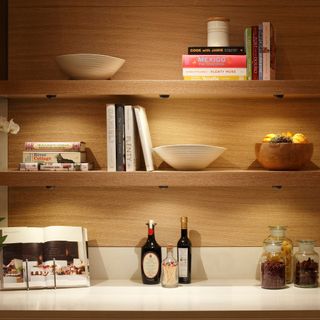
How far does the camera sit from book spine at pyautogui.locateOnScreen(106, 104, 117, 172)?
2.97 m

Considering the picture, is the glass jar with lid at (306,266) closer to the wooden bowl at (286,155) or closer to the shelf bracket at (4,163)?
the wooden bowl at (286,155)

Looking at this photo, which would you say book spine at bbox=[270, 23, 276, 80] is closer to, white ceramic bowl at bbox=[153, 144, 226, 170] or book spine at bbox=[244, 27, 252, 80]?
book spine at bbox=[244, 27, 252, 80]

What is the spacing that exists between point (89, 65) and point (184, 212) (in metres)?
0.83

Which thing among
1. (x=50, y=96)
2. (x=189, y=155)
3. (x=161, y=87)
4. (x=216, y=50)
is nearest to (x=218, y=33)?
(x=216, y=50)

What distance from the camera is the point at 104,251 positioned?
3.21m

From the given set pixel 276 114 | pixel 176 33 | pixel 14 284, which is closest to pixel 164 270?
pixel 14 284

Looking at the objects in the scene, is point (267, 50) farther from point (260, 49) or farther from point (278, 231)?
point (278, 231)

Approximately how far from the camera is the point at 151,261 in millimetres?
3049

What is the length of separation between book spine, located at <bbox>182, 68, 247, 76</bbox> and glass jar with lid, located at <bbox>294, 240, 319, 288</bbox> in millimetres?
807

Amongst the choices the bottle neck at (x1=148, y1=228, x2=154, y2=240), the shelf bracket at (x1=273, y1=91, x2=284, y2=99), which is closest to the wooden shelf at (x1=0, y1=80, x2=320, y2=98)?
the shelf bracket at (x1=273, y1=91, x2=284, y2=99)

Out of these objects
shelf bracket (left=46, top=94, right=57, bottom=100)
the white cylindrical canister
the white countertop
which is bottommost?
the white countertop

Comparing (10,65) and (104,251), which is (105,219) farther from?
(10,65)

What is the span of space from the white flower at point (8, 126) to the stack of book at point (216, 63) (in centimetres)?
79

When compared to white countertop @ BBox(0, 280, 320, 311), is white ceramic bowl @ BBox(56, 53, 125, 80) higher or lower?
higher
